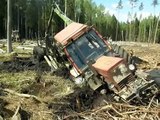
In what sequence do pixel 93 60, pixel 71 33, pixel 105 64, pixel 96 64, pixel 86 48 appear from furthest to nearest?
pixel 71 33 < pixel 86 48 < pixel 93 60 < pixel 96 64 < pixel 105 64

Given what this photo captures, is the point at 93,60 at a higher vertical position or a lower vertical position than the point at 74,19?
higher

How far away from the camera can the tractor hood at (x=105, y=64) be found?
9844 millimetres

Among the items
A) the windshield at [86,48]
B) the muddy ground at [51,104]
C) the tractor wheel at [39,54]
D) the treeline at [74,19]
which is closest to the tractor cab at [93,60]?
the windshield at [86,48]

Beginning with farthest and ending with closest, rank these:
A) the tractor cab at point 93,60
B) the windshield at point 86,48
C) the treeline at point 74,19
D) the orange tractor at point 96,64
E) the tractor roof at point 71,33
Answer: the treeline at point 74,19
the tractor roof at point 71,33
the windshield at point 86,48
the tractor cab at point 93,60
the orange tractor at point 96,64

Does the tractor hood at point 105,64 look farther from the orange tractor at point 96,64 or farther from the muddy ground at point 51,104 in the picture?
the muddy ground at point 51,104

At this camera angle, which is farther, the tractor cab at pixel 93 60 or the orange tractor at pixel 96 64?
the tractor cab at pixel 93 60

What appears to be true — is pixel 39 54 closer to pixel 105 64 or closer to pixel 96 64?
pixel 96 64

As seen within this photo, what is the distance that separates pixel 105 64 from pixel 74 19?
6476cm

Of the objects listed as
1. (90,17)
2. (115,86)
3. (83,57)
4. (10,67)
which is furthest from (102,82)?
(90,17)

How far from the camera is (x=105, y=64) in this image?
33.8 feet

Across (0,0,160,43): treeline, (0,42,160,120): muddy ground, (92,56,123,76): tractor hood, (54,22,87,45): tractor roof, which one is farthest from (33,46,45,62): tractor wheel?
(0,0,160,43): treeline

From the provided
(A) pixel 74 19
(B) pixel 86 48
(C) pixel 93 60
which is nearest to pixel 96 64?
(C) pixel 93 60

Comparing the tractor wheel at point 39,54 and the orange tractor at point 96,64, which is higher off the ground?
the orange tractor at point 96,64

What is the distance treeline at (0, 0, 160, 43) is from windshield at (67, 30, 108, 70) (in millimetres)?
46594
